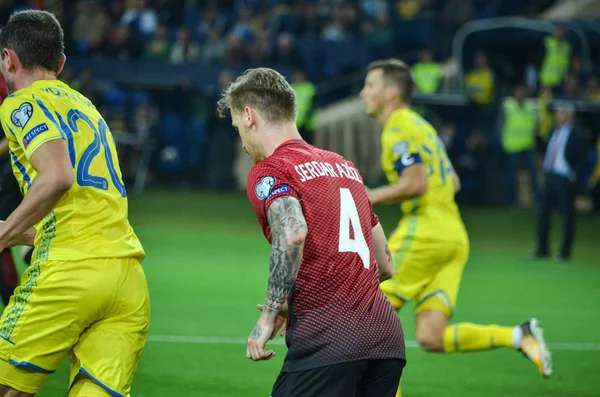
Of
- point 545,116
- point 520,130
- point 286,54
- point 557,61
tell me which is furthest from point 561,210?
point 286,54

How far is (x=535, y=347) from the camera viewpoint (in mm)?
7273

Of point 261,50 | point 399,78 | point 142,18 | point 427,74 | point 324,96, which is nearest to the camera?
point 399,78

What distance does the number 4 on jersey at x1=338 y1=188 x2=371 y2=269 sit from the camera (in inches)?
168

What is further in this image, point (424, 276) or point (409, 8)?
point (409, 8)

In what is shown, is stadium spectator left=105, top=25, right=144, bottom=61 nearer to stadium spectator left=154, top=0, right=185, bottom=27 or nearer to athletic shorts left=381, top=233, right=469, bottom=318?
stadium spectator left=154, top=0, right=185, bottom=27

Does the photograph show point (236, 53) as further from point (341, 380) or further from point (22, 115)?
point (341, 380)

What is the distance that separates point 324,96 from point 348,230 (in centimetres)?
2342

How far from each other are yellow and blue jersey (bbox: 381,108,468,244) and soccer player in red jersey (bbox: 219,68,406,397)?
288 centimetres

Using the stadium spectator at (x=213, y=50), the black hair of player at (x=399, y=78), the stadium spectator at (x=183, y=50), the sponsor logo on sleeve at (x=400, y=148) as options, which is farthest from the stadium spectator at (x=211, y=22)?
the sponsor logo on sleeve at (x=400, y=148)

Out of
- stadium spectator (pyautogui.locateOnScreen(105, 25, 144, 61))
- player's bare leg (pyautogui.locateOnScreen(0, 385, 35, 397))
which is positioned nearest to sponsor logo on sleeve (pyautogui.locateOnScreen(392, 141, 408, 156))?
player's bare leg (pyautogui.locateOnScreen(0, 385, 35, 397))

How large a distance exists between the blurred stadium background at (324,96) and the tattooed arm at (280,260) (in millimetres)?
8750

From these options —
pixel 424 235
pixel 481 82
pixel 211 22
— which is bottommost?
pixel 481 82

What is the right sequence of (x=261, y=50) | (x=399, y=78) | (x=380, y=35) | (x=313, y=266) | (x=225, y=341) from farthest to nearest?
(x=380, y=35), (x=261, y=50), (x=225, y=341), (x=399, y=78), (x=313, y=266)

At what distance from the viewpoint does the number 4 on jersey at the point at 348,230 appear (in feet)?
14.0
